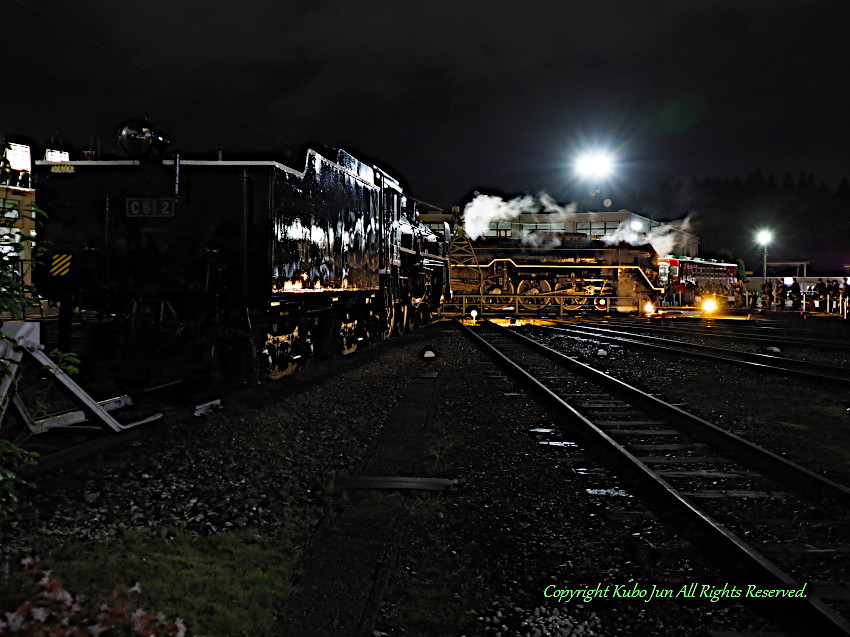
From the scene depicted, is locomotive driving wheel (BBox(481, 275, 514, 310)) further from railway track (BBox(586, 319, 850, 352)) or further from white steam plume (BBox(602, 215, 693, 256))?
white steam plume (BBox(602, 215, 693, 256))

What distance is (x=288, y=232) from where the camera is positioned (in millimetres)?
9055

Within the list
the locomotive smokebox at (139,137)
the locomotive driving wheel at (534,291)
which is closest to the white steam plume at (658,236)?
the locomotive driving wheel at (534,291)

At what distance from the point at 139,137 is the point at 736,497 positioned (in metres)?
7.97

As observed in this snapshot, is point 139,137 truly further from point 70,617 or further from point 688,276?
point 688,276

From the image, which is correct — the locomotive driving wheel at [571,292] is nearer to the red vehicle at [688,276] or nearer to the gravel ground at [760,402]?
the red vehicle at [688,276]

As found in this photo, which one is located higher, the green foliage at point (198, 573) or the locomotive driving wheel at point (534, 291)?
the locomotive driving wheel at point (534, 291)

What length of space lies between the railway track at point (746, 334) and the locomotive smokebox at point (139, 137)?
1448 cm

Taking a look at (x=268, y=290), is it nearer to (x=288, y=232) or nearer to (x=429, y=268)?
(x=288, y=232)

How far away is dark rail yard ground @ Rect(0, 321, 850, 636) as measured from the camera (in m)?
3.17

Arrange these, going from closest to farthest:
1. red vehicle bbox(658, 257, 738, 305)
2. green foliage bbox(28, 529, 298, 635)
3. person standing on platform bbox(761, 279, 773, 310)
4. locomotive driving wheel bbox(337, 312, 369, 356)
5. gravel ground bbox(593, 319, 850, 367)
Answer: green foliage bbox(28, 529, 298, 635) < locomotive driving wheel bbox(337, 312, 369, 356) < gravel ground bbox(593, 319, 850, 367) < red vehicle bbox(658, 257, 738, 305) < person standing on platform bbox(761, 279, 773, 310)

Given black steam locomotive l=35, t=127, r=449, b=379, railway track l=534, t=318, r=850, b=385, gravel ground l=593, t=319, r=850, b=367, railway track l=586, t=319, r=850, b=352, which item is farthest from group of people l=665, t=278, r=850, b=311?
black steam locomotive l=35, t=127, r=449, b=379

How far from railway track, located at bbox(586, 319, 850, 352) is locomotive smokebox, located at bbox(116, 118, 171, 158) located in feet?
47.5

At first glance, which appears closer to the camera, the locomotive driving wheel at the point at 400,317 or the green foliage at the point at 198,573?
the green foliage at the point at 198,573

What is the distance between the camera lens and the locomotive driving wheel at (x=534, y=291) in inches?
1270
